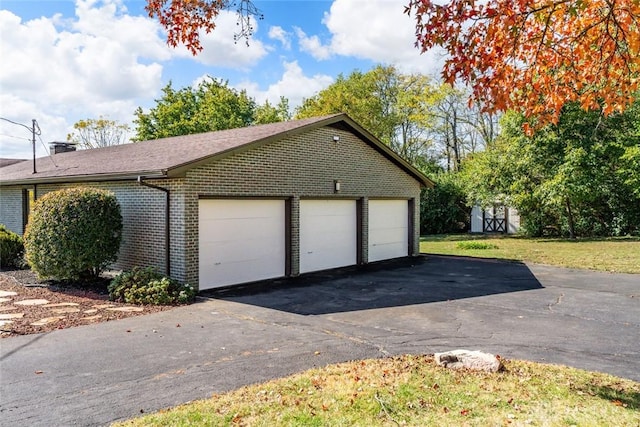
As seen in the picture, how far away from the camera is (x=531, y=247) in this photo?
20328mm

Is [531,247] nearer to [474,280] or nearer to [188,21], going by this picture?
[474,280]

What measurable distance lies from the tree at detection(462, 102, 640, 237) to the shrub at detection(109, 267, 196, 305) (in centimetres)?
1853

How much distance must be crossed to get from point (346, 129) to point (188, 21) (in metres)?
9.47

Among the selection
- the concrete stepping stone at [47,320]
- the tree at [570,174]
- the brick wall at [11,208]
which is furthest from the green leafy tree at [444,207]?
the concrete stepping stone at [47,320]

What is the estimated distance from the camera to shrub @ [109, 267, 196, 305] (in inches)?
359

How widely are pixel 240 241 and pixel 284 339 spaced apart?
4.93 meters

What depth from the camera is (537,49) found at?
236 inches

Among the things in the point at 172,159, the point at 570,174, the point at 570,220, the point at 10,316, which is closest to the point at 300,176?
the point at 172,159

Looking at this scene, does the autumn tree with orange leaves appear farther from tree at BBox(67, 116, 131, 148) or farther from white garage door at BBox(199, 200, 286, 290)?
tree at BBox(67, 116, 131, 148)

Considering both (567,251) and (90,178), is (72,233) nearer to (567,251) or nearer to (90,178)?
(90,178)

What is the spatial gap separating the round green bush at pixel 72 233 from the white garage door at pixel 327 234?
15.9 ft

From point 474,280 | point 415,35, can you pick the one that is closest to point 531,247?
point 474,280

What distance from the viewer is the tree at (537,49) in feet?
16.0

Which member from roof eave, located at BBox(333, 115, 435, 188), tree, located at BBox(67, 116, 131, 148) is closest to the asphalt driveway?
roof eave, located at BBox(333, 115, 435, 188)
